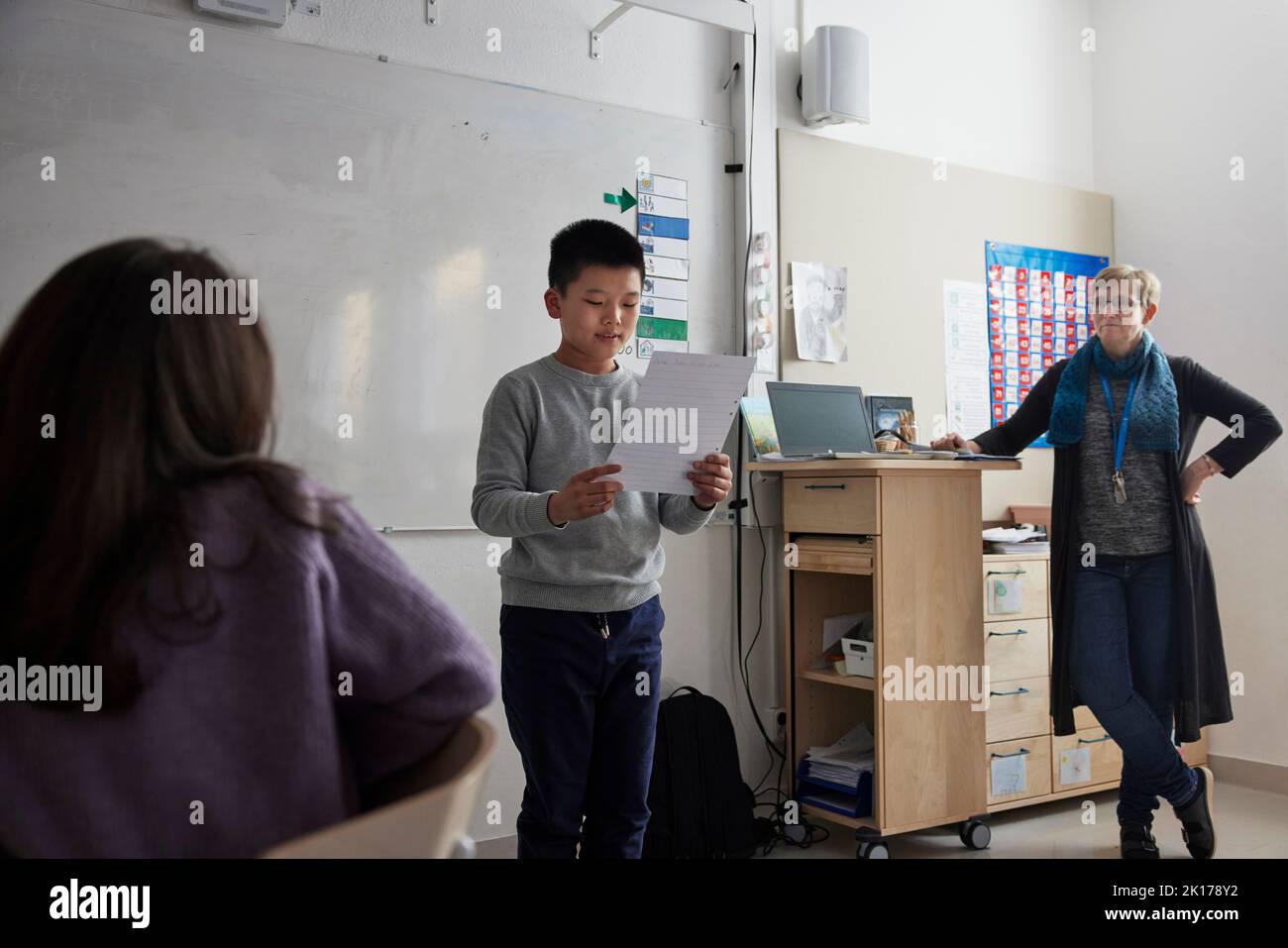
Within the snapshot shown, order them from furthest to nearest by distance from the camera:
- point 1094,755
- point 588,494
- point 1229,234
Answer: point 1229,234 < point 1094,755 < point 588,494

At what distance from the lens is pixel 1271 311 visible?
11.0ft

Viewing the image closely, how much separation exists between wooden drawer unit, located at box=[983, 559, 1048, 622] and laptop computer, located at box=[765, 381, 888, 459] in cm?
50

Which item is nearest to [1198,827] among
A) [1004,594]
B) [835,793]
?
[1004,594]

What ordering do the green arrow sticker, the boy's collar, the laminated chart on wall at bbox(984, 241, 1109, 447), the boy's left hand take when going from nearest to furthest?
the boy's left hand
the boy's collar
the green arrow sticker
the laminated chart on wall at bbox(984, 241, 1109, 447)

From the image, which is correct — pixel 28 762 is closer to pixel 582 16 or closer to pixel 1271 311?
pixel 582 16

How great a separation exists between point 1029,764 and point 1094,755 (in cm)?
30

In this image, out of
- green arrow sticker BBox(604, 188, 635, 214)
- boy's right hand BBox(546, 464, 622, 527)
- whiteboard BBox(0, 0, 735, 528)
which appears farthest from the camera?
green arrow sticker BBox(604, 188, 635, 214)

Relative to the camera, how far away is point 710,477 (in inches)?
59.2

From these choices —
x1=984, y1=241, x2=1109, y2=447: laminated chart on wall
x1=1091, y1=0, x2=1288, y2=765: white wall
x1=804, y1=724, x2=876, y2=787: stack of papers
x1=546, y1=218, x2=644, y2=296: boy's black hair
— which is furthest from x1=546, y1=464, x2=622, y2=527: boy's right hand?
x1=1091, y1=0, x2=1288, y2=765: white wall

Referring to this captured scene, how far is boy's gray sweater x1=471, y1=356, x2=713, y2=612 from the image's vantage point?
1531mm

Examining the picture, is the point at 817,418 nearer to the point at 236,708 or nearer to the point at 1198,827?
the point at 1198,827

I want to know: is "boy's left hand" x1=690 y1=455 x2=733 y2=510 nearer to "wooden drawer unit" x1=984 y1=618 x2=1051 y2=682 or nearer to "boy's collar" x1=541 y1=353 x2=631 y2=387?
"boy's collar" x1=541 y1=353 x2=631 y2=387

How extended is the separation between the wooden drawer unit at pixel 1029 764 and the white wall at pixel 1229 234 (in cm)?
90
